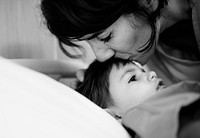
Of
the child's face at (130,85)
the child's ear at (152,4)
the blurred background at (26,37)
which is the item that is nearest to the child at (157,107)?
the child's face at (130,85)

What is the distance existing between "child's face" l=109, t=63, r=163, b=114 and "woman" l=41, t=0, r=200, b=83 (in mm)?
50

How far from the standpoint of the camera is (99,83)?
38.4 inches

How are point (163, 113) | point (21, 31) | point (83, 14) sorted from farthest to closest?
point (21, 31) → point (83, 14) → point (163, 113)

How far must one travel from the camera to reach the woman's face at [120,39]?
897 millimetres

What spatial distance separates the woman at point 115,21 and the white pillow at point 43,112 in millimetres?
274

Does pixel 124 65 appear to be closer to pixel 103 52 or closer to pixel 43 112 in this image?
pixel 103 52

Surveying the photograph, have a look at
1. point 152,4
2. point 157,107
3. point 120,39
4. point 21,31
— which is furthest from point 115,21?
point 21,31

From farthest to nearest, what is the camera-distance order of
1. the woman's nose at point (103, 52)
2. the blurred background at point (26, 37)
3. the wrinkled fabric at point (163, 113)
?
the blurred background at point (26, 37)
the woman's nose at point (103, 52)
the wrinkled fabric at point (163, 113)

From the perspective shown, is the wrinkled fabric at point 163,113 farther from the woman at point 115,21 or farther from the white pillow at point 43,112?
the woman at point 115,21

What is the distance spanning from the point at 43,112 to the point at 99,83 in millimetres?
432

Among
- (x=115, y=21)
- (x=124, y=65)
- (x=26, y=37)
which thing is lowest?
(x=26, y=37)

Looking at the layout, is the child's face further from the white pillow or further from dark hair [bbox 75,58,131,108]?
the white pillow

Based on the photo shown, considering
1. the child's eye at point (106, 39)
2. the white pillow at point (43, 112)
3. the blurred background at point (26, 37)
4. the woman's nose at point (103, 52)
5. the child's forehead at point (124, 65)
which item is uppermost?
the white pillow at point (43, 112)

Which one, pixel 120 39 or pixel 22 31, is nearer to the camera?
pixel 120 39
